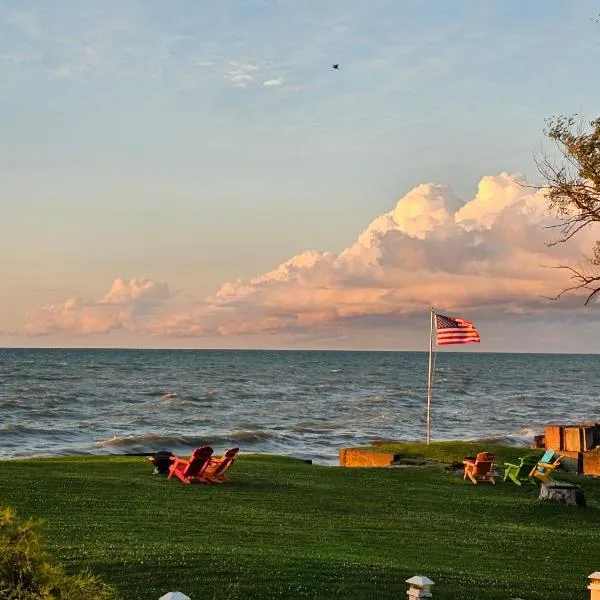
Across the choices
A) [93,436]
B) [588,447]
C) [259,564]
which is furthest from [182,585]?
[93,436]

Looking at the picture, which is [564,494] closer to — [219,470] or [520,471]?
[520,471]

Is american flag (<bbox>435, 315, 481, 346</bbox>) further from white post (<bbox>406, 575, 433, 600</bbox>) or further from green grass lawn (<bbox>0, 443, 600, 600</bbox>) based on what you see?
white post (<bbox>406, 575, 433, 600</bbox>)

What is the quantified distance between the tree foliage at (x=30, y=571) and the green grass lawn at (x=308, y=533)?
5121 millimetres

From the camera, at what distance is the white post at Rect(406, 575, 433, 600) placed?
9.30 meters

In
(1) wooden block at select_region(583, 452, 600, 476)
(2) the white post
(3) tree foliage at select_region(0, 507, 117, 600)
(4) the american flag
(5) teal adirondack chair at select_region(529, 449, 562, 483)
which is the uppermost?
(4) the american flag

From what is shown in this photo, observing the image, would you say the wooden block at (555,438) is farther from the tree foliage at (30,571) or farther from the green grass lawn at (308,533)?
the tree foliage at (30,571)

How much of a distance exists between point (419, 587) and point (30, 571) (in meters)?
4.78

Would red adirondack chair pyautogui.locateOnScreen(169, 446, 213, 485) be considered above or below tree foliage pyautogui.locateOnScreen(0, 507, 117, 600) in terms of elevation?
below

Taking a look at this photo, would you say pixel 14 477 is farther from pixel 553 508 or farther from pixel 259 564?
pixel 553 508

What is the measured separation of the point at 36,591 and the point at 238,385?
10714cm

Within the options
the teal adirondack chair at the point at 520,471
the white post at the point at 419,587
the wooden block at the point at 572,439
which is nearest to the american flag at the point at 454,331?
the teal adirondack chair at the point at 520,471

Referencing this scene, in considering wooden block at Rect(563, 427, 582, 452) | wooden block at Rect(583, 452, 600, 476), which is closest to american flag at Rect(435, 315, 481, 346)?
wooden block at Rect(583, 452, 600, 476)

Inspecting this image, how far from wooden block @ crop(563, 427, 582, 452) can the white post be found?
88.2 ft

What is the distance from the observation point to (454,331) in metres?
30.5
